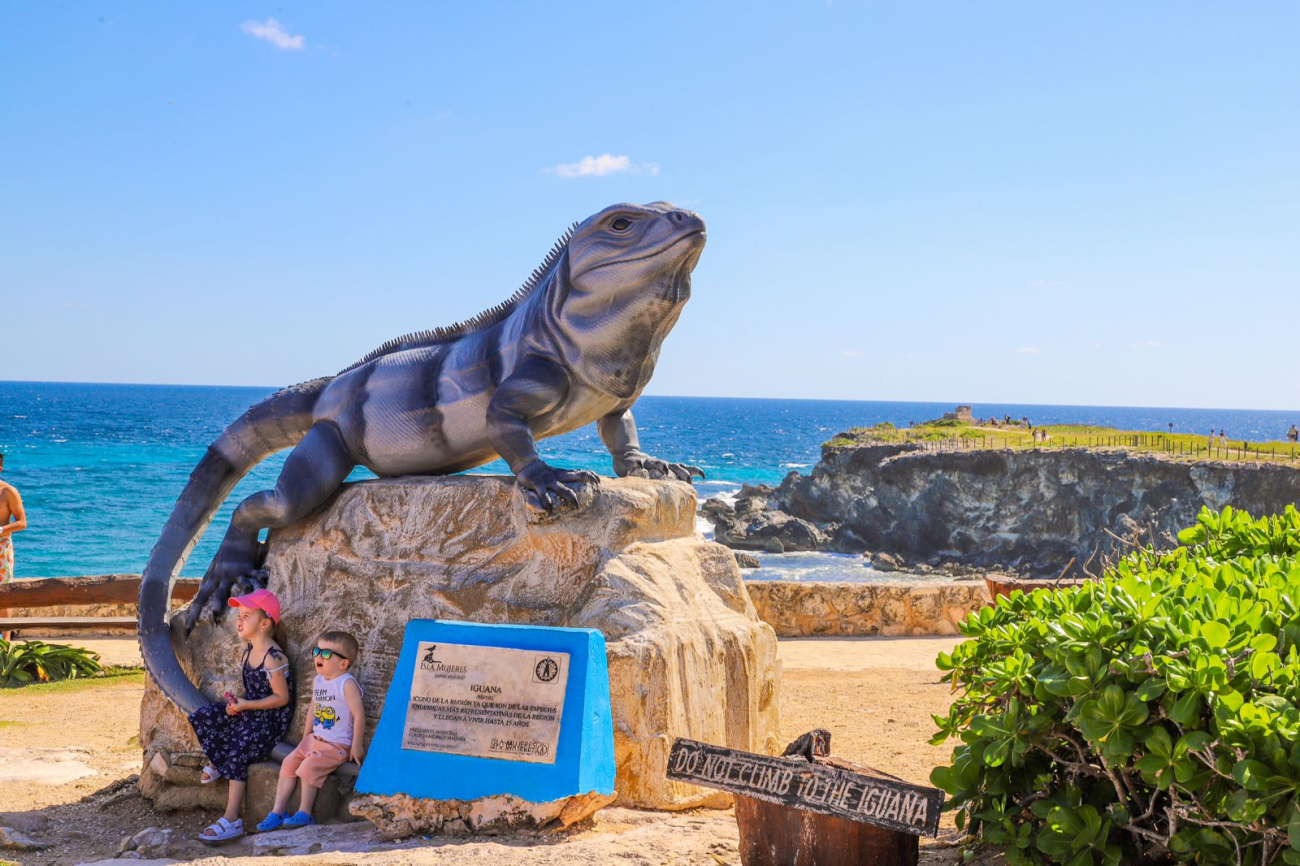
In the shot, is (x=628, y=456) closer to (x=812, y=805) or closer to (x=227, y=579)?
(x=227, y=579)

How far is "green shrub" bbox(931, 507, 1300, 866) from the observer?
2.54 m

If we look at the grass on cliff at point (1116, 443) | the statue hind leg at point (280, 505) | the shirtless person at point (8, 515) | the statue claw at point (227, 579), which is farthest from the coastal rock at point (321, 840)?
the grass on cliff at point (1116, 443)

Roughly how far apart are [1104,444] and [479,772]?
4032cm

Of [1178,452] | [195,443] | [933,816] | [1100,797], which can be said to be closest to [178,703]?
[933,816]

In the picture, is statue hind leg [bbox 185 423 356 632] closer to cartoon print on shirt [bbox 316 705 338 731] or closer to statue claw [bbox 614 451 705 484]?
cartoon print on shirt [bbox 316 705 338 731]

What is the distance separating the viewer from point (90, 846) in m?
4.88

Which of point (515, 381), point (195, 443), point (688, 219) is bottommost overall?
point (195, 443)

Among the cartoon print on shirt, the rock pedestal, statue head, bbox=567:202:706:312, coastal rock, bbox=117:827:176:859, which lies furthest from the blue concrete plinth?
statue head, bbox=567:202:706:312

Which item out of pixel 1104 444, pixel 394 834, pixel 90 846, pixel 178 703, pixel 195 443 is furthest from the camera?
pixel 195 443

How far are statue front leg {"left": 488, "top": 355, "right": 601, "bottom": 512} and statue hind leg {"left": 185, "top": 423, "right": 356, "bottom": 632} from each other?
97 centimetres

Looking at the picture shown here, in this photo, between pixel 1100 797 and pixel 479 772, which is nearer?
pixel 1100 797

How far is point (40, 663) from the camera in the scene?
906 centimetres

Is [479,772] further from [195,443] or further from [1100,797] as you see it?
[195,443]

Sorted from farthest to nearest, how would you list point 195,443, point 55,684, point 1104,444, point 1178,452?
point 195,443 < point 1104,444 < point 1178,452 < point 55,684
